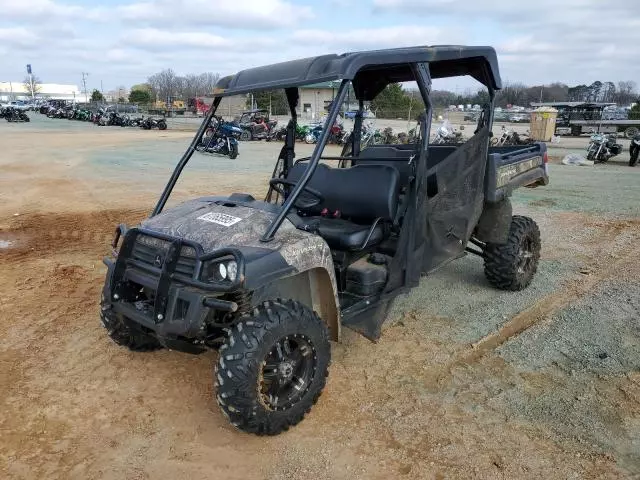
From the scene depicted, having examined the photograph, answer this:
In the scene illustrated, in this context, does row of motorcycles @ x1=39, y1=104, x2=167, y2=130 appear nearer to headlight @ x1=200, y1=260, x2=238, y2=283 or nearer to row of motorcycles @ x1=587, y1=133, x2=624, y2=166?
row of motorcycles @ x1=587, y1=133, x2=624, y2=166

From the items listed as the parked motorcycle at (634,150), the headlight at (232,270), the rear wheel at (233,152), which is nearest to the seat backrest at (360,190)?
the headlight at (232,270)

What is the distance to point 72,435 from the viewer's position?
2932 millimetres

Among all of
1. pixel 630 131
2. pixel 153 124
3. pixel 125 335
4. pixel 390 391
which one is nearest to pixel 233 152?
pixel 125 335

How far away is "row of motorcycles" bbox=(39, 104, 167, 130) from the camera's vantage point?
107 feet

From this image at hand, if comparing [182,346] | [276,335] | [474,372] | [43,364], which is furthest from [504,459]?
[43,364]

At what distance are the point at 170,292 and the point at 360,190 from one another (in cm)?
169

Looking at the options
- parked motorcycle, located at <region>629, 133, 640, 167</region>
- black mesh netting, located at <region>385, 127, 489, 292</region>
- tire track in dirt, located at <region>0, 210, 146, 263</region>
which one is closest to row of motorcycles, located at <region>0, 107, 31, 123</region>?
tire track in dirt, located at <region>0, 210, 146, 263</region>

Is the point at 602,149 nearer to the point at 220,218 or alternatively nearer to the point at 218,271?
the point at 220,218

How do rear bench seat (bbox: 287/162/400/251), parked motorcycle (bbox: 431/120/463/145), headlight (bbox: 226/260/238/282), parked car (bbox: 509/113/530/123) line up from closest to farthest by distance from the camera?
1. headlight (bbox: 226/260/238/282)
2. rear bench seat (bbox: 287/162/400/251)
3. parked motorcycle (bbox: 431/120/463/145)
4. parked car (bbox: 509/113/530/123)

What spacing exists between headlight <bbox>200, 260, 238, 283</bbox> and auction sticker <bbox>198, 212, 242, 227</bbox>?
358 millimetres

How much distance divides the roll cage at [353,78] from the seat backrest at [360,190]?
0.65 ft

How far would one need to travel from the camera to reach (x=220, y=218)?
3.23m

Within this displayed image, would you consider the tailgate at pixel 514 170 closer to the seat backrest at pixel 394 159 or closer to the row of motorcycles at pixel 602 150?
the seat backrest at pixel 394 159

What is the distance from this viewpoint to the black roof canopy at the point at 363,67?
3053mm
